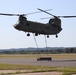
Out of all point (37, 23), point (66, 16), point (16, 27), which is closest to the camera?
point (66, 16)

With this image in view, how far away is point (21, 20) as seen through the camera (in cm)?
5481

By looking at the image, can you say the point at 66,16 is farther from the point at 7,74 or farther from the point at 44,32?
the point at 7,74

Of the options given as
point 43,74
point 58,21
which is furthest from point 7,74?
point 58,21

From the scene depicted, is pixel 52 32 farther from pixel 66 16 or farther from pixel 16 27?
pixel 66 16

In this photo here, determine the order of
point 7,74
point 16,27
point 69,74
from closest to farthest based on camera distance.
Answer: point 69,74 → point 7,74 → point 16,27

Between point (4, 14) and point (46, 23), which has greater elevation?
point (4, 14)

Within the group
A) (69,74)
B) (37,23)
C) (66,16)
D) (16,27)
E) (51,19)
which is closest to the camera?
(69,74)

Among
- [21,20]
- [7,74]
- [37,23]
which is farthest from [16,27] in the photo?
[7,74]

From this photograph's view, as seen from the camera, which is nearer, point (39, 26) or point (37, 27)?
point (37, 27)

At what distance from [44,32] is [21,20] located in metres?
6.92

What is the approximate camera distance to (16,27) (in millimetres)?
54812

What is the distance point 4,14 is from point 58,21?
2096 cm

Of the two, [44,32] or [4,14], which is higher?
[4,14]

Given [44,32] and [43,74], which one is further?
[44,32]
